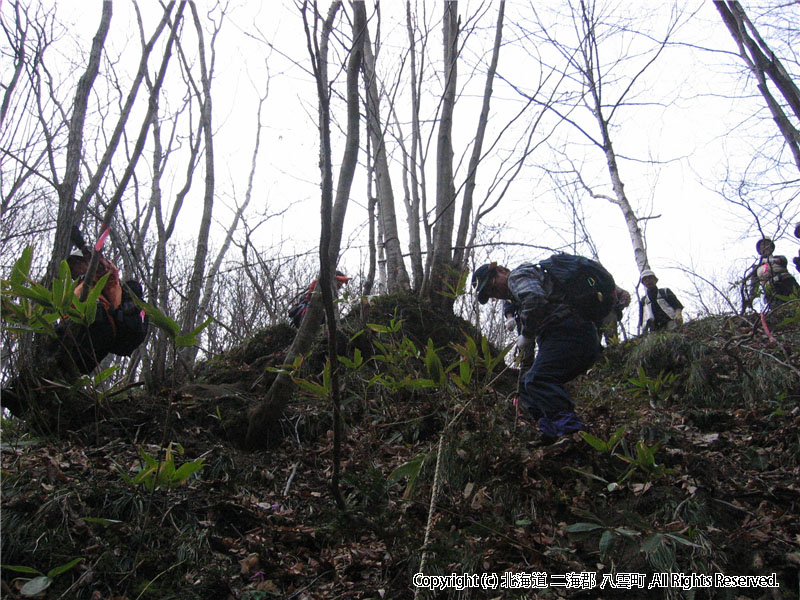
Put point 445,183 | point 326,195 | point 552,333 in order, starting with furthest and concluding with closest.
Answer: point 445,183, point 552,333, point 326,195

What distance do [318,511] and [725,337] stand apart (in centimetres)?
460

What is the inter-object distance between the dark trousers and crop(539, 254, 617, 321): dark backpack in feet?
0.40

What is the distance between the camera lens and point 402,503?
2.68 meters

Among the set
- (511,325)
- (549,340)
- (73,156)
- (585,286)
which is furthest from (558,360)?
(73,156)

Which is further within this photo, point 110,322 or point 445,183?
point 445,183

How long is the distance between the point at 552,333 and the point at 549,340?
56 millimetres

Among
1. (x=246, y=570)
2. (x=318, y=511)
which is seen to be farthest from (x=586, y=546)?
(x=246, y=570)

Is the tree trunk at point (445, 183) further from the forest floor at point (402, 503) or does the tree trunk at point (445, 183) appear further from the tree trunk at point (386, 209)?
the forest floor at point (402, 503)

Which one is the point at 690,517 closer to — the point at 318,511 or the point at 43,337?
the point at 318,511

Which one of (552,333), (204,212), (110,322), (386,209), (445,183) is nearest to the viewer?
(110,322)

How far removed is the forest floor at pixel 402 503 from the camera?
210 cm

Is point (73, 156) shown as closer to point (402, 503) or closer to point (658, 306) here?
point (402, 503)

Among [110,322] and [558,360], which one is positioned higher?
[110,322]

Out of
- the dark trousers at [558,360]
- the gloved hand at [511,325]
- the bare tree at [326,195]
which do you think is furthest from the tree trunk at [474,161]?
the bare tree at [326,195]
